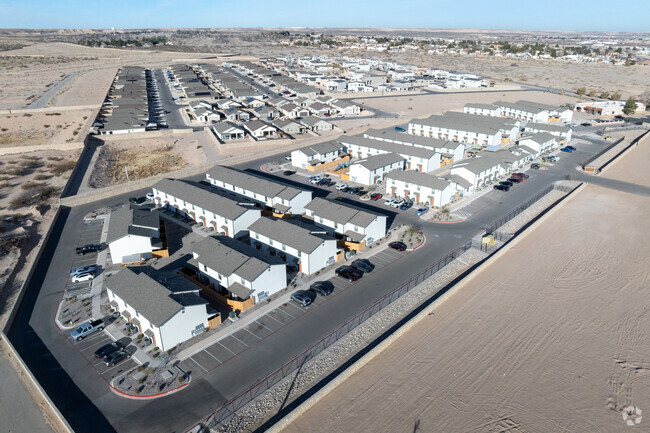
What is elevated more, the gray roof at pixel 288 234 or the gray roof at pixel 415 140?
the gray roof at pixel 415 140

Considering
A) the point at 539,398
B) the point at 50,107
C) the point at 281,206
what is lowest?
the point at 539,398

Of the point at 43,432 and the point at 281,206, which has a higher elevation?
the point at 281,206

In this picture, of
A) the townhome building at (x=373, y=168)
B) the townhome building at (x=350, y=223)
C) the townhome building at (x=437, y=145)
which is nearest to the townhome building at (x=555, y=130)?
the townhome building at (x=437, y=145)

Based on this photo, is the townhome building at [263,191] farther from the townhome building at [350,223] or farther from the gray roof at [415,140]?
Result: the gray roof at [415,140]

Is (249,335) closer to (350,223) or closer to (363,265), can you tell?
(363,265)

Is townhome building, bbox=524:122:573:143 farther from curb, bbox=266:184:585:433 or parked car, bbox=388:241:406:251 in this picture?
parked car, bbox=388:241:406:251

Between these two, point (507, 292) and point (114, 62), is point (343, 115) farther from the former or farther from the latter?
point (114, 62)

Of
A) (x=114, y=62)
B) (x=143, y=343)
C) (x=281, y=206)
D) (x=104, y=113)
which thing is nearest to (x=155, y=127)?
(x=104, y=113)
